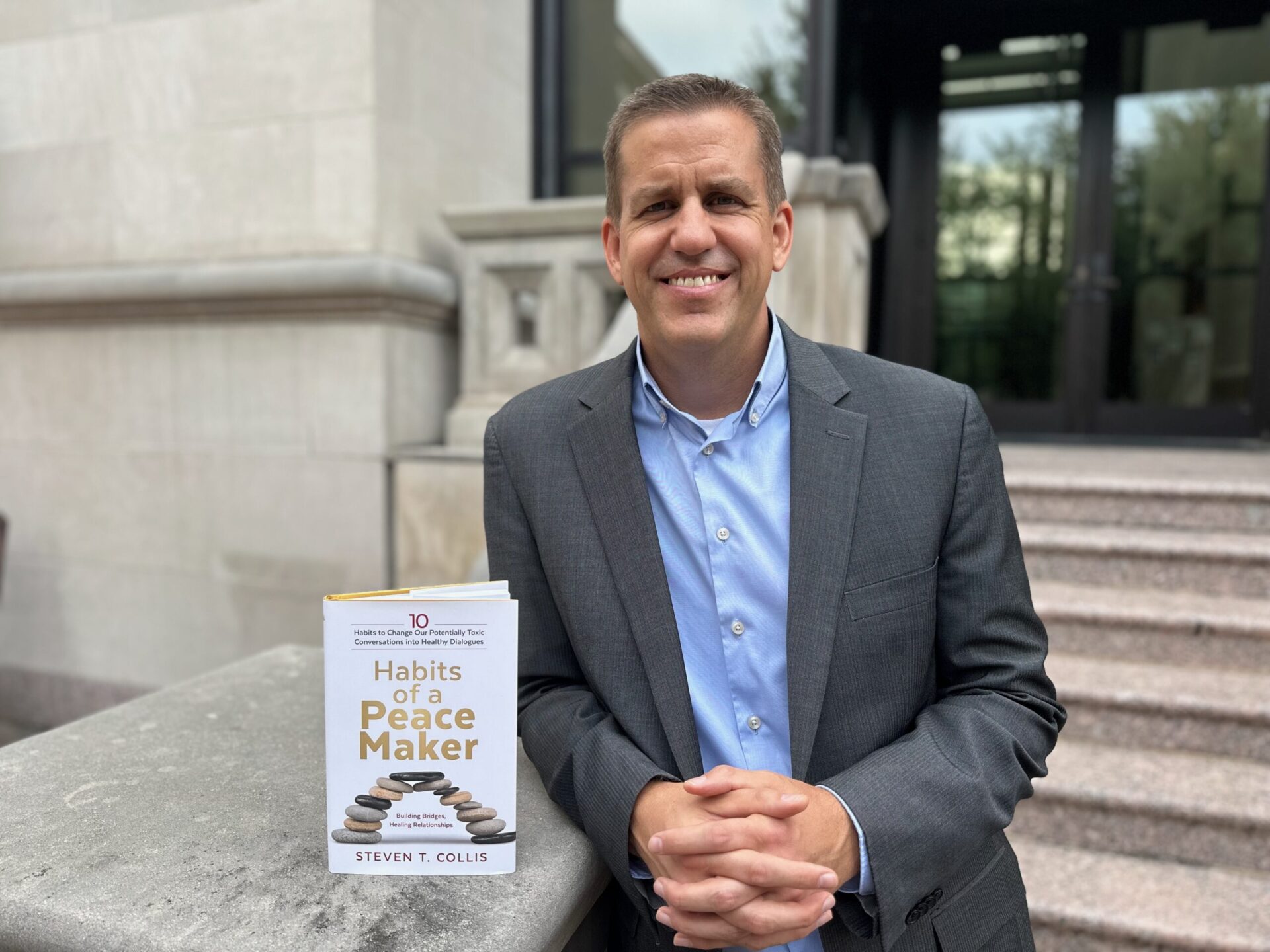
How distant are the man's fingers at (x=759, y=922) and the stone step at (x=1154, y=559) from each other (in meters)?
2.49

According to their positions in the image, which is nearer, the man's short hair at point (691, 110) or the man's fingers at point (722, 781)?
the man's fingers at point (722, 781)

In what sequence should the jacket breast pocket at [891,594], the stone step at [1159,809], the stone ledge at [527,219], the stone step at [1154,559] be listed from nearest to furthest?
1. the jacket breast pocket at [891,594]
2. the stone step at [1159,809]
3. the stone step at [1154,559]
4. the stone ledge at [527,219]

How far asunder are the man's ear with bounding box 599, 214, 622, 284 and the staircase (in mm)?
1833

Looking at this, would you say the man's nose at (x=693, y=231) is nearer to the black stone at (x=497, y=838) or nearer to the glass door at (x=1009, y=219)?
the black stone at (x=497, y=838)

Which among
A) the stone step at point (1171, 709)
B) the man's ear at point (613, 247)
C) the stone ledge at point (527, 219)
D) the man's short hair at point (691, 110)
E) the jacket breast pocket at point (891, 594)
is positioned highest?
the stone ledge at point (527, 219)

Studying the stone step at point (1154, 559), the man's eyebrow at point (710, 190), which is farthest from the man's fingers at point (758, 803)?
the stone step at point (1154, 559)

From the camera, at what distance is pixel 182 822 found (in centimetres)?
111

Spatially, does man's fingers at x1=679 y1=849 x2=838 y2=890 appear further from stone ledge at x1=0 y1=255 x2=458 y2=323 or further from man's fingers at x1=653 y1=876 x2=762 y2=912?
stone ledge at x1=0 y1=255 x2=458 y2=323

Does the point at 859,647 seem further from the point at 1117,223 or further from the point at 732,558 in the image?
the point at 1117,223

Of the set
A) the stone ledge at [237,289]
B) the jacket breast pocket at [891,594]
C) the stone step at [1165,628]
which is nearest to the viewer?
the jacket breast pocket at [891,594]

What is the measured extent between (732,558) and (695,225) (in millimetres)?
478

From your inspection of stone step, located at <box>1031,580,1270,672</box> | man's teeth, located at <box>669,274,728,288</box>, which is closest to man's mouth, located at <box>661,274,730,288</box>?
man's teeth, located at <box>669,274,728,288</box>

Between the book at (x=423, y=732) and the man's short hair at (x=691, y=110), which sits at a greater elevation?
the man's short hair at (x=691, y=110)

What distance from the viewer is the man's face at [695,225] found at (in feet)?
4.17
